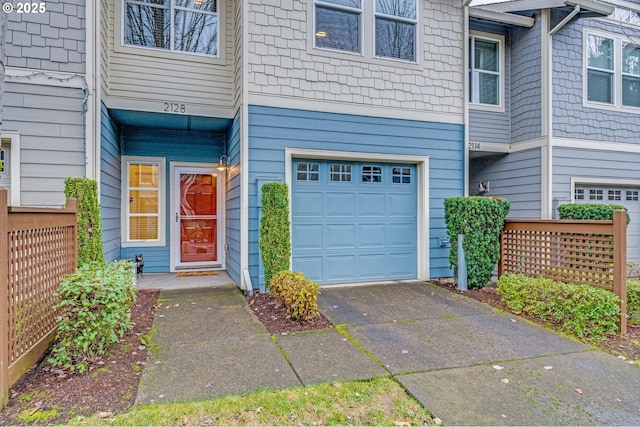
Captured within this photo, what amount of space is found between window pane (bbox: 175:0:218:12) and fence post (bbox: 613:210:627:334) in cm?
661

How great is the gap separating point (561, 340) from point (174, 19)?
23.0 feet

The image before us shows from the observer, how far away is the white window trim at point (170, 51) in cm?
575

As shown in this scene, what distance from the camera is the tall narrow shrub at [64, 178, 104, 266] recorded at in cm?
428

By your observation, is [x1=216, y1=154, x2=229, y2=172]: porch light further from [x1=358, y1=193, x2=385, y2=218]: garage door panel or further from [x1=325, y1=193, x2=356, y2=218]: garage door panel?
[x1=358, y1=193, x2=385, y2=218]: garage door panel

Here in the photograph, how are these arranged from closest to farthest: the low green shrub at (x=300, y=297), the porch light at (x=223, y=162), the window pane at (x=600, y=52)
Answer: the low green shrub at (x=300, y=297) → the porch light at (x=223, y=162) → the window pane at (x=600, y=52)

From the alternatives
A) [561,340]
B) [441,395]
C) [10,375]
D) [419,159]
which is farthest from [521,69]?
[10,375]

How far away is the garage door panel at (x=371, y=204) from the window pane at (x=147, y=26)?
407 centimetres

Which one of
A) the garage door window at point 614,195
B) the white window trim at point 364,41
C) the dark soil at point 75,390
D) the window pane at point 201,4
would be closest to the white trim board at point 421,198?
the white window trim at point 364,41

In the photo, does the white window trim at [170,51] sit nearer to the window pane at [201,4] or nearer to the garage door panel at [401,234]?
the window pane at [201,4]

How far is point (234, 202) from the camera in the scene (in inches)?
244

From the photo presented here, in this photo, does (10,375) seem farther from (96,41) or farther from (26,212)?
(96,41)

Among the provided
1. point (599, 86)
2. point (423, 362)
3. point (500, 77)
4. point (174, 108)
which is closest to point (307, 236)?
point (174, 108)

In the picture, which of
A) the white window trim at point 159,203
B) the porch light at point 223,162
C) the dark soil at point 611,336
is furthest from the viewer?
the porch light at point 223,162

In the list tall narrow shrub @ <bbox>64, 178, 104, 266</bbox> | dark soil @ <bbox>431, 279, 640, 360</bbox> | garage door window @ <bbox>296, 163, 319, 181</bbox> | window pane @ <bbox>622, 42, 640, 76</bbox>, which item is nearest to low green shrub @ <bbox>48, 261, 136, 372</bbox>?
tall narrow shrub @ <bbox>64, 178, 104, 266</bbox>
